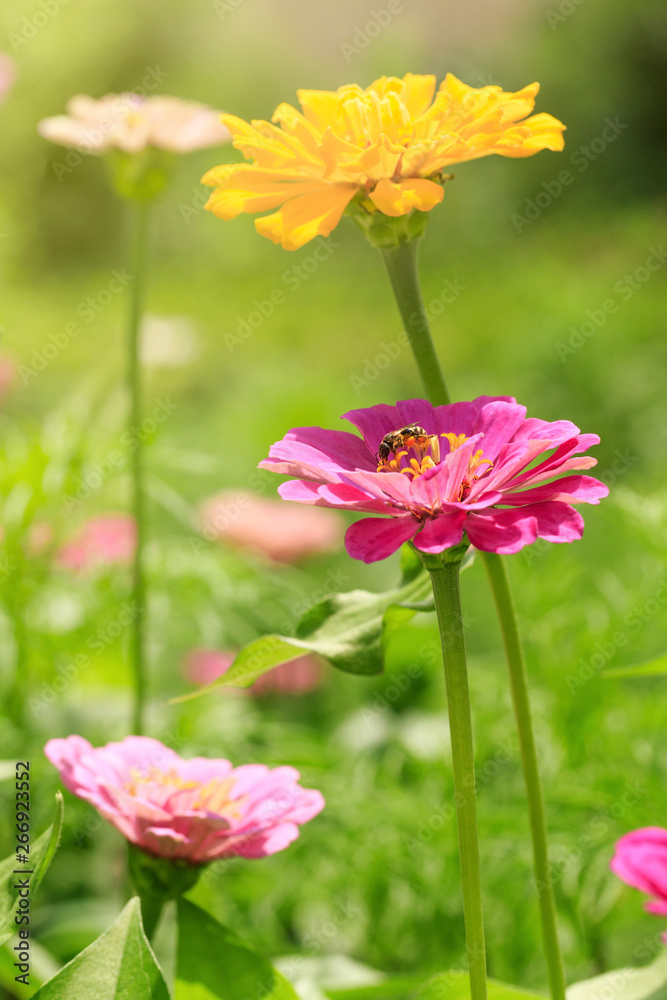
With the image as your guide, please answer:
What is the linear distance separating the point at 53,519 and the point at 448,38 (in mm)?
4019

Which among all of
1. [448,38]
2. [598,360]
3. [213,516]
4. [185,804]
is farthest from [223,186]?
[448,38]

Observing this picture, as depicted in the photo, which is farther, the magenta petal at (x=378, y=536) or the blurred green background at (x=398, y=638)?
the blurred green background at (x=398, y=638)

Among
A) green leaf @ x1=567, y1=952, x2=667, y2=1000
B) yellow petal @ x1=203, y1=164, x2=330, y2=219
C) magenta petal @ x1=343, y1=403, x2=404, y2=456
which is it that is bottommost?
green leaf @ x1=567, y1=952, x2=667, y2=1000

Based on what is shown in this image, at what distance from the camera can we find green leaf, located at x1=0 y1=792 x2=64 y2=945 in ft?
0.76

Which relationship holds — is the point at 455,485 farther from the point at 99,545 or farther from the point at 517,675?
the point at 99,545

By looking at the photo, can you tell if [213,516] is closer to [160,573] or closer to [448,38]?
[160,573]

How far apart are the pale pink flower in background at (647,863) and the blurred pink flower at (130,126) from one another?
14.2 inches

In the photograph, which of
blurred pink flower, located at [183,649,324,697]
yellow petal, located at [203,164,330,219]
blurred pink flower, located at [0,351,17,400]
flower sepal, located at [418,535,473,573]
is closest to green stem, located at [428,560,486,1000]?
flower sepal, located at [418,535,473,573]

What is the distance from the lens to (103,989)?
0.76 feet

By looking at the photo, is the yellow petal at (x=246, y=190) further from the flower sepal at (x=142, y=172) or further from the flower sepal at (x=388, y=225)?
the flower sepal at (x=142, y=172)

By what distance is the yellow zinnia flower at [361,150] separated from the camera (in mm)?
248

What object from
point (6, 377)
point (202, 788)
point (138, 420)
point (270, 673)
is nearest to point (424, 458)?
point (202, 788)

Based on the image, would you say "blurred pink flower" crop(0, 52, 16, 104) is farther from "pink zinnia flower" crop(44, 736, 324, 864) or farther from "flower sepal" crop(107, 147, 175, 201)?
"pink zinnia flower" crop(44, 736, 324, 864)

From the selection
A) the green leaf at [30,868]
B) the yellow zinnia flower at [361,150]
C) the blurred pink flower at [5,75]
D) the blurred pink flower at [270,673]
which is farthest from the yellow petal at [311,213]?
the blurred pink flower at [270,673]
